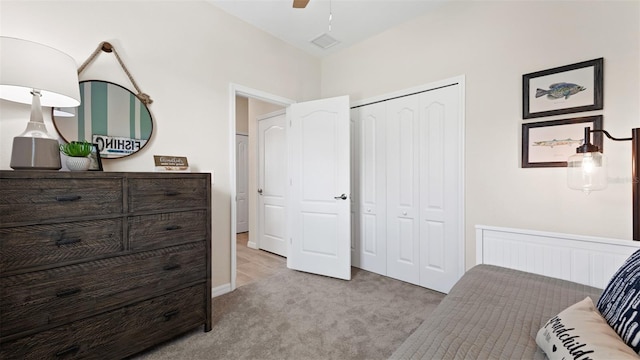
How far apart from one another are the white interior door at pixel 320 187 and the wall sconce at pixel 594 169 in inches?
71.5

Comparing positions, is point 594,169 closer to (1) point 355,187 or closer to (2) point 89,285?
(1) point 355,187

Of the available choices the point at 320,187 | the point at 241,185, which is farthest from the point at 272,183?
the point at 241,185

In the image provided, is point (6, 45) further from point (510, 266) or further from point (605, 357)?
point (510, 266)

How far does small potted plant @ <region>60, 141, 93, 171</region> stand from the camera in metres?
1.54

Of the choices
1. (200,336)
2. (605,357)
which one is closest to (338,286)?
(200,336)

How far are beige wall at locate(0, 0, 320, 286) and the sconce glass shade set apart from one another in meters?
2.77

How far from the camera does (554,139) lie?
78.2 inches

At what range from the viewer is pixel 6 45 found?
1267mm

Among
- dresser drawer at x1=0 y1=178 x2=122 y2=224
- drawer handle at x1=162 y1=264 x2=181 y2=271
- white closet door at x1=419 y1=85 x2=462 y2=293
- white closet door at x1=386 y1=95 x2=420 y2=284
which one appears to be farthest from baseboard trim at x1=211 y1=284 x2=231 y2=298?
white closet door at x1=419 y1=85 x2=462 y2=293

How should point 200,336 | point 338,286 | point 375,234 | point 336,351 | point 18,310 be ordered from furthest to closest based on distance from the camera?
point 375,234, point 338,286, point 200,336, point 336,351, point 18,310

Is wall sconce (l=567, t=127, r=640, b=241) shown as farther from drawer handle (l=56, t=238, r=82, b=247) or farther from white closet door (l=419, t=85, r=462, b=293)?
drawer handle (l=56, t=238, r=82, b=247)

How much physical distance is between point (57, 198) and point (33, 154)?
276 mm

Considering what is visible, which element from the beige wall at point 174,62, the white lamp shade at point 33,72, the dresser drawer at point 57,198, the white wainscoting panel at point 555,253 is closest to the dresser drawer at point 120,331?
the dresser drawer at point 57,198

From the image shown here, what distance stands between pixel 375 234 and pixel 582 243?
5.80 ft
